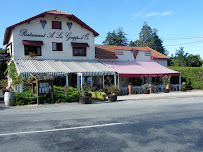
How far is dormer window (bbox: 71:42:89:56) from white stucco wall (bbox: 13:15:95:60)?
0.33 metres

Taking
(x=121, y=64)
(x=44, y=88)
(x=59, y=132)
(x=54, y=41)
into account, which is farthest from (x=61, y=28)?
(x=59, y=132)

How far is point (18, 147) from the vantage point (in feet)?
15.6

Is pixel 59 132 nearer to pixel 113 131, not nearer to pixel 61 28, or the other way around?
pixel 113 131

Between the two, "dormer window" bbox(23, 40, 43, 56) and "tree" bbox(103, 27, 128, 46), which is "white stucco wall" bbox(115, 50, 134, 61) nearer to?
"dormer window" bbox(23, 40, 43, 56)

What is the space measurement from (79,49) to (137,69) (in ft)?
21.6

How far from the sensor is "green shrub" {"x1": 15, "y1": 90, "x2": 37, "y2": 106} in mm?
13492

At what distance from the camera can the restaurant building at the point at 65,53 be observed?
19672mm

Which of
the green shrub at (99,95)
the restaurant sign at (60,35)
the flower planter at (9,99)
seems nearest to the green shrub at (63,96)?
the green shrub at (99,95)

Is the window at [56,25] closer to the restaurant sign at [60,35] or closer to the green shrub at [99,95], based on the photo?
the restaurant sign at [60,35]

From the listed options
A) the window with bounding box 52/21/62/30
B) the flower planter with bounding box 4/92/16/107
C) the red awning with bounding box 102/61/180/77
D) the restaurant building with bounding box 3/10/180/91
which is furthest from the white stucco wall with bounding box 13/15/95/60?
the flower planter with bounding box 4/92/16/107

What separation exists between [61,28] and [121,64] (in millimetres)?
7486

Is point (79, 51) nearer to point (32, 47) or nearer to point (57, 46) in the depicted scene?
point (57, 46)

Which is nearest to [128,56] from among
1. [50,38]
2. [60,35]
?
[60,35]

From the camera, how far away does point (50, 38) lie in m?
21.2
